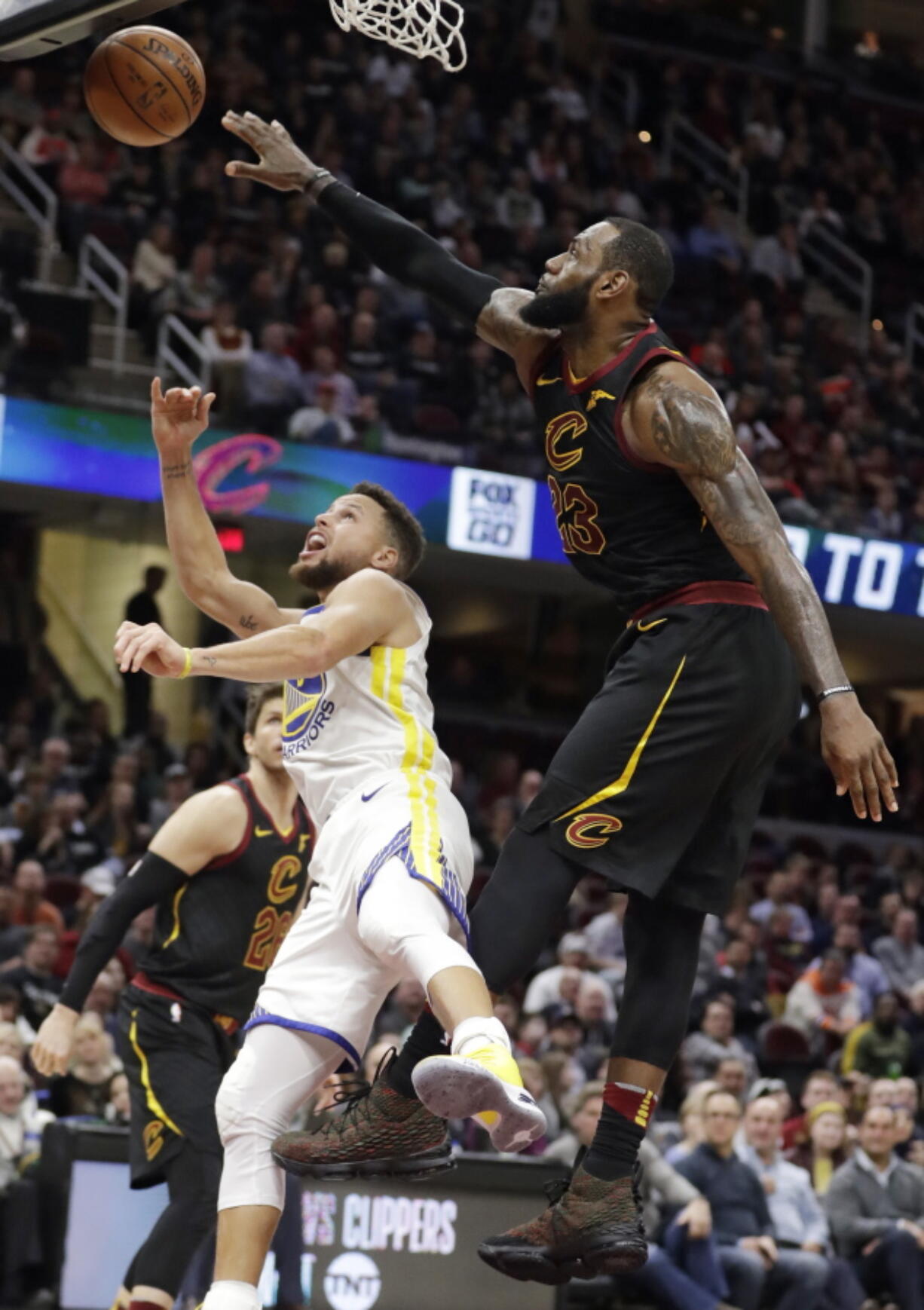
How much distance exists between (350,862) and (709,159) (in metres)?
21.5

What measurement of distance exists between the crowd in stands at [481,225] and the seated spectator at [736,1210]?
8080 mm

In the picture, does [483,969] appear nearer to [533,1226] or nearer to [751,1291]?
[533,1226]

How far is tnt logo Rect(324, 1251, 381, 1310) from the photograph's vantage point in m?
8.77

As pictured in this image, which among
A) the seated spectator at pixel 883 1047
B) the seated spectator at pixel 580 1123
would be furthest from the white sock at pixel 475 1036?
the seated spectator at pixel 883 1047

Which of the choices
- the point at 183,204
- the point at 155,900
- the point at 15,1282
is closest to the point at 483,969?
the point at 155,900

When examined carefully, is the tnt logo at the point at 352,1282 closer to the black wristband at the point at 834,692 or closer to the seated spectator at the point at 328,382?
the black wristband at the point at 834,692

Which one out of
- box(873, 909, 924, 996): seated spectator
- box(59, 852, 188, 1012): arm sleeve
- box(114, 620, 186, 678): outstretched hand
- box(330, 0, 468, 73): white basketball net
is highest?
box(330, 0, 468, 73): white basketball net

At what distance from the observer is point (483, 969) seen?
4.70m

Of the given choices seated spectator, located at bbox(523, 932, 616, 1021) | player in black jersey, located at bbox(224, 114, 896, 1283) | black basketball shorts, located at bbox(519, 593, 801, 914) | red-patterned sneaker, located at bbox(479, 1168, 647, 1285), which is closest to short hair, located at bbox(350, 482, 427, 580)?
player in black jersey, located at bbox(224, 114, 896, 1283)

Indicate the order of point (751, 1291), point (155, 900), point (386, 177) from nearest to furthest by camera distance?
point (155, 900) < point (751, 1291) < point (386, 177)

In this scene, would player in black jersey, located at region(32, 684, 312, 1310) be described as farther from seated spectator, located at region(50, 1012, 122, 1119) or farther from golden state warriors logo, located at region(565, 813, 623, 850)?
seated spectator, located at region(50, 1012, 122, 1119)

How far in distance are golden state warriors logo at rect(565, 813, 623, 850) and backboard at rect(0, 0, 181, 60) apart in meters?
2.60

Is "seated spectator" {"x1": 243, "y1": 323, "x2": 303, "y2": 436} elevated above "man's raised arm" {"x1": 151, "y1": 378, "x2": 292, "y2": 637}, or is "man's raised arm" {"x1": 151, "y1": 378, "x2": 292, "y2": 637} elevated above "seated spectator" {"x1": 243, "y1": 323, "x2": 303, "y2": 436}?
"seated spectator" {"x1": 243, "y1": 323, "x2": 303, "y2": 436}

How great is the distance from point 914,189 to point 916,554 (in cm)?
845
